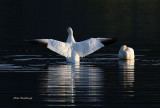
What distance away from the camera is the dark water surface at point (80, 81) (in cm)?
1562

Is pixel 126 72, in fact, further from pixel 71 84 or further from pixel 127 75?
pixel 71 84

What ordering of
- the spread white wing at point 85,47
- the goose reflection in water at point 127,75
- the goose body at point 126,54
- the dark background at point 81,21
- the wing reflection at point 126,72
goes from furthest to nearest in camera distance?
the dark background at point 81,21, the goose body at point 126,54, the spread white wing at point 85,47, the wing reflection at point 126,72, the goose reflection in water at point 127,75

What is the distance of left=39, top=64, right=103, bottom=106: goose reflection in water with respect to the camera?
52.2ft

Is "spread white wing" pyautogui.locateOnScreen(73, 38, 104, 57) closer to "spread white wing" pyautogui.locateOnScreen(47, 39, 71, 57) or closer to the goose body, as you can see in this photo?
"spread white wing" pyautogui.locateOnScreen(47, 39, 71, 57)

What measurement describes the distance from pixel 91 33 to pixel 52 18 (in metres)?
13.6

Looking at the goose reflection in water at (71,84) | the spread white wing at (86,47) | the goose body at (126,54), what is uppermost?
the spread white wing at (86,47)

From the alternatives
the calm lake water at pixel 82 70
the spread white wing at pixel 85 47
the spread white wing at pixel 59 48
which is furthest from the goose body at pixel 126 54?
the spread white wing at pixel 59 48

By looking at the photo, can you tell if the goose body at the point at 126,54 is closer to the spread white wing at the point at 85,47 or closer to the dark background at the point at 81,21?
the spread white wing at the point at 85,47

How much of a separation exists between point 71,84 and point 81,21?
27.0 meters

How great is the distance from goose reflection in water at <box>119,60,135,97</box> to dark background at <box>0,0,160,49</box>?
182 inches

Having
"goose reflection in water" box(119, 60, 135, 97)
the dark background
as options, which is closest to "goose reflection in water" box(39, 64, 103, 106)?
"goose reflection in water" box(119, 60, 135, 97)

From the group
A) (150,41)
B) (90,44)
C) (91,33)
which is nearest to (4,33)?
(91,33)

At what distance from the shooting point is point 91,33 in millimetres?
35562

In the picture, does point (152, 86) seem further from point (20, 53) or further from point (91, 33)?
point (91, 33)
